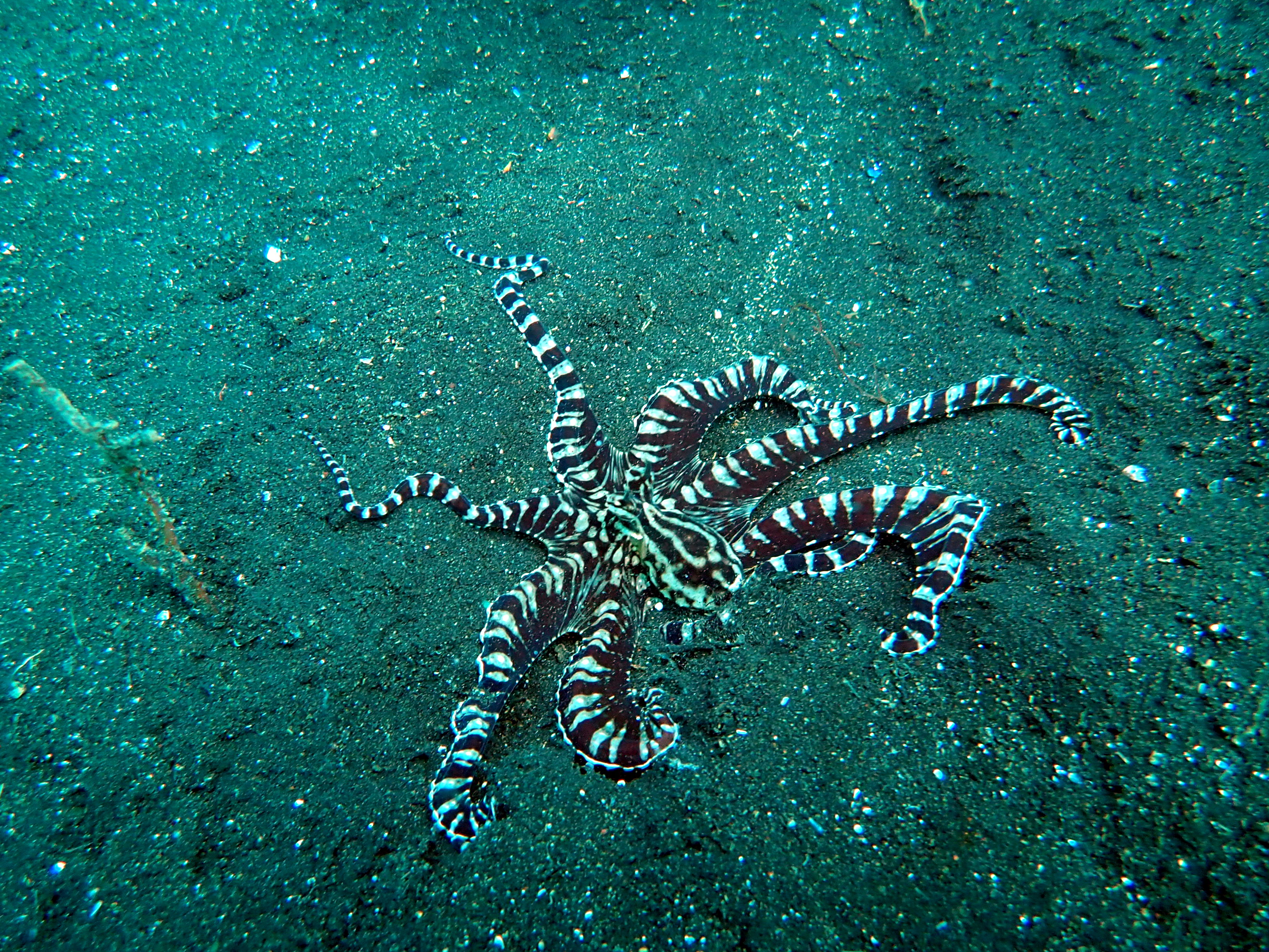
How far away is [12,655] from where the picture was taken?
3.00 metres

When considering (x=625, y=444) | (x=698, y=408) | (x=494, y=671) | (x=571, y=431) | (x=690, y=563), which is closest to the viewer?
(x=494, y=671)

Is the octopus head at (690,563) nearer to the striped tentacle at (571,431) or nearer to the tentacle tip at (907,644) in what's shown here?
the striped tentacle at (571,431)

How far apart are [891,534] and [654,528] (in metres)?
1.22

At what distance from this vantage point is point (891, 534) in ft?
10.4

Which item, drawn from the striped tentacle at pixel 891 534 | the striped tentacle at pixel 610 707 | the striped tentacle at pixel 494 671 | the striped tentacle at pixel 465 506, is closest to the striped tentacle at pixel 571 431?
the striped tentacle at pixel 465 506

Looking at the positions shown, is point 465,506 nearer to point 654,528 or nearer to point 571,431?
point 571,431

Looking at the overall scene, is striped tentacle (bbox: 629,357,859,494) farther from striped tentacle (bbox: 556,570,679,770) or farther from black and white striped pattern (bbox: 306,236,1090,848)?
striped tentacle (bbox: 556,570,679,770)

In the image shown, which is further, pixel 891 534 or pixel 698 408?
pixel 698 408

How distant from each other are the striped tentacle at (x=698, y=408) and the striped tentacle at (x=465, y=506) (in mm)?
561

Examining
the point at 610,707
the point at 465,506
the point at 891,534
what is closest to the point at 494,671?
the point at 610,707

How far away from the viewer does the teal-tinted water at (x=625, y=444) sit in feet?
8.27

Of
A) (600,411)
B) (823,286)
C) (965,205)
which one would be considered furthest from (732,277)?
(965,205)

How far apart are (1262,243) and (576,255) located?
416 centimetres

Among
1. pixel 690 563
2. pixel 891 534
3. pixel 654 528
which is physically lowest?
pixel 891 534
